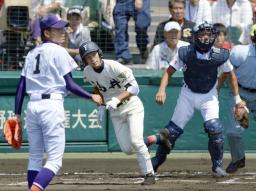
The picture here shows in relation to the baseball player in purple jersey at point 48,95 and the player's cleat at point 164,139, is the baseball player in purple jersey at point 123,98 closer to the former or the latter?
the player's cleat at point 164,139

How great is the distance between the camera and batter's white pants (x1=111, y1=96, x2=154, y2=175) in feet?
34.3

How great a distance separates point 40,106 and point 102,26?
641cm

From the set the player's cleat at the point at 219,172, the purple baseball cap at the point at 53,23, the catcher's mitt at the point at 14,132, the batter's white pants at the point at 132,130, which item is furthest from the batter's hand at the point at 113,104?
the player's cleat at the point at 219,172

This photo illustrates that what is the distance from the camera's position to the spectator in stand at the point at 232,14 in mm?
14812

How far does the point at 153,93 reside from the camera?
46.2 ft

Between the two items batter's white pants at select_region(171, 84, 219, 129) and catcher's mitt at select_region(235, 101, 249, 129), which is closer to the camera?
batter's white pants at select_region(171, 84, 219, 129)

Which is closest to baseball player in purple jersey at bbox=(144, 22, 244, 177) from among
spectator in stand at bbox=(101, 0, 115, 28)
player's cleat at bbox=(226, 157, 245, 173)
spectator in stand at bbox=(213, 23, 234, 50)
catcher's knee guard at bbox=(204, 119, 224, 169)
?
catcher's knee guard at bbox=(204, 119, 224, 169)

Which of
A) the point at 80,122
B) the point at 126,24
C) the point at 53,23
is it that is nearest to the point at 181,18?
the point at 126,24

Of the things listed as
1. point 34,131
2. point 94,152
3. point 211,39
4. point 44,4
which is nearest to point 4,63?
point 44,4

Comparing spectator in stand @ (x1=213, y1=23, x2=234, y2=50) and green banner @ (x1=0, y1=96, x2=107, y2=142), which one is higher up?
spectator in stand @ (x1=213, y1=23, x2=234, y2=50)

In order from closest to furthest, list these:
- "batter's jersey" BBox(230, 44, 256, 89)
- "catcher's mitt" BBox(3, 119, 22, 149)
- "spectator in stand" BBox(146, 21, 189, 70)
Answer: "catcher's mitt" BBox(3, 119, 22, 149) → "batter's jersey" BBox(230, 44, 256, 89) → "spectator in stand" BBox(146, 21, 189, 70)

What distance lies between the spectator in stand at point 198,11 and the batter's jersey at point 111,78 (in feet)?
14.4

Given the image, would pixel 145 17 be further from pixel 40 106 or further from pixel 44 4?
pixel 40 106

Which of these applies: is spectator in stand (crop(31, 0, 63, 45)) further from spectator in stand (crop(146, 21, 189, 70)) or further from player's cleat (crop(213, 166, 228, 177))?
player's cleat (crop(213, 166, 228, 177))
